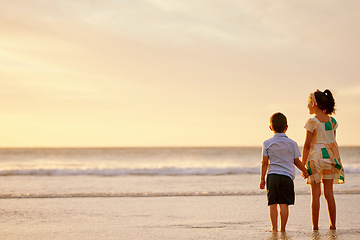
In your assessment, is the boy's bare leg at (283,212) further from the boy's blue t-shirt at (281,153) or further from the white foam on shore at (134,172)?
the white foam on shore at (134,172)

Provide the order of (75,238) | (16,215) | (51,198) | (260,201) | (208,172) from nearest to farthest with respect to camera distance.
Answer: (75,238) → (16,215) → (260,201) → (51,198) → (208,172)

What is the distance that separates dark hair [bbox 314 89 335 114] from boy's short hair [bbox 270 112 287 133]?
0.55 metres

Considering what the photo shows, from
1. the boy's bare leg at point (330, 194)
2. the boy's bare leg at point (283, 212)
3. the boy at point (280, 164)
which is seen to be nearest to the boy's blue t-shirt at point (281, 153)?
the boy at point (280, 164)

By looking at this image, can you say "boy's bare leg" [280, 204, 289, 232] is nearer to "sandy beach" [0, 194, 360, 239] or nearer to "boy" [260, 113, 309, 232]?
"boy" [260, 113, 309, 232]

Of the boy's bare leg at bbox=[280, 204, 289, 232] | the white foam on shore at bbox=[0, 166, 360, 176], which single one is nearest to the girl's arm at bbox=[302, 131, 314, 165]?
the boy's bare leg at bbox=[280, 204, 289, 232]

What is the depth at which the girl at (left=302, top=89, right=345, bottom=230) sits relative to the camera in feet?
17.5

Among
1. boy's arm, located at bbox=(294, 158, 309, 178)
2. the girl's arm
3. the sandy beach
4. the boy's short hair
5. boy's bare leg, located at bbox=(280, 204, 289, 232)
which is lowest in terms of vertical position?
the sandy beach

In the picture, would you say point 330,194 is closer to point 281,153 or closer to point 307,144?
point 307,144

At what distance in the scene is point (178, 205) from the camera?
816 cm

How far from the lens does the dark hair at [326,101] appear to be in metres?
5.40

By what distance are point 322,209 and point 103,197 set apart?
462 centimetres

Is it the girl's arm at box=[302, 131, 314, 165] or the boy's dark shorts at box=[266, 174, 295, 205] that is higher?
the girl's arm at box=[302, 131, 314, 165]

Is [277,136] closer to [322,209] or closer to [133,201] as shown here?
[322,209]

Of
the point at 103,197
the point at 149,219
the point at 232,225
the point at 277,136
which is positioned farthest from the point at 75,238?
the point at 103,197
